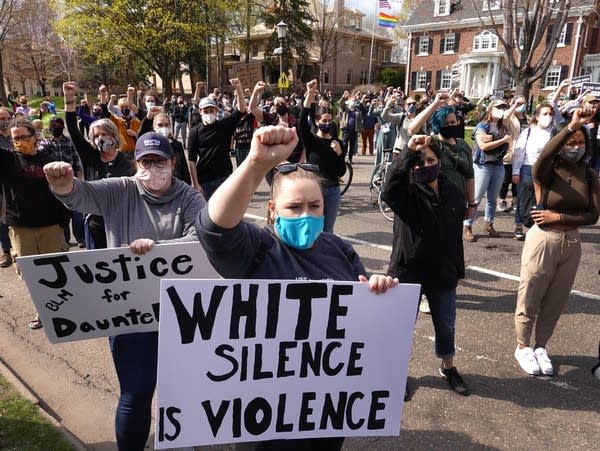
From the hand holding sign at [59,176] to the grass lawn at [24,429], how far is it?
1.54 meters

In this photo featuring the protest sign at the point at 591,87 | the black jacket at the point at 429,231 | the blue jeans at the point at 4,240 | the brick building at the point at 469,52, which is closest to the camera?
the black jacket at the point at 429,231

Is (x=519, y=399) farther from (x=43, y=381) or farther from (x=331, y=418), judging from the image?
(x=43, y=381)

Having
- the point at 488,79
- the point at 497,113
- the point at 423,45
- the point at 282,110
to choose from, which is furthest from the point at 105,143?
the point at 423,45

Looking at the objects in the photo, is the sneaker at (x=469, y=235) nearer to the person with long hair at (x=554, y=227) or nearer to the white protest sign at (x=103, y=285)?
the person with long hair at (x=554, y=227)

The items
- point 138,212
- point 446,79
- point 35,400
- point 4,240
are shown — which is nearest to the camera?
point 138,212

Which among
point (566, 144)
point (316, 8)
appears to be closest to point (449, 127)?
→ point (566, 144)

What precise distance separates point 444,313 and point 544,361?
109 centimetres

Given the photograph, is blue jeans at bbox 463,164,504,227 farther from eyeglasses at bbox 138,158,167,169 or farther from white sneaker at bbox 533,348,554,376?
eyeglasses at bbox 138,158,167,169

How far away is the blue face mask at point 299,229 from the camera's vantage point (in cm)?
190

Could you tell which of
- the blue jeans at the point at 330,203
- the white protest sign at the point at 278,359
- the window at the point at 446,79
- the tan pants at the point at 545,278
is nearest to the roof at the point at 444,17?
the window at the point at 446,79

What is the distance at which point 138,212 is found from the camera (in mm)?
2803

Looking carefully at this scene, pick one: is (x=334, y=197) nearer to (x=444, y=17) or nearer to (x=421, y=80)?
(x=421, y=80)

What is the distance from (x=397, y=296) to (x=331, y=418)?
0.60 m

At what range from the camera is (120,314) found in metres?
2.72
